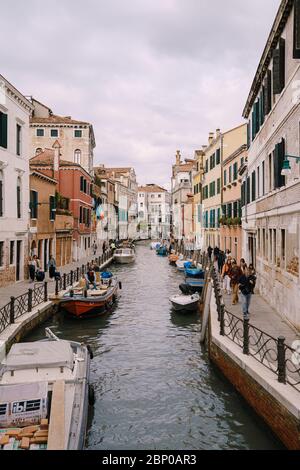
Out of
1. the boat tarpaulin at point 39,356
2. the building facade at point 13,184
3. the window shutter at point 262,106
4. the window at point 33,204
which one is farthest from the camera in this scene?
the window at point 33,204

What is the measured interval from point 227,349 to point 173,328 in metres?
6.36

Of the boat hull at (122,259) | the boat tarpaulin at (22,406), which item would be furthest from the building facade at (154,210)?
the boat tarpaulin at (22,406)

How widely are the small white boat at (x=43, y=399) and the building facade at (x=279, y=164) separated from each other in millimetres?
5645

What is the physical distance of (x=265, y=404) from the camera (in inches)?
317

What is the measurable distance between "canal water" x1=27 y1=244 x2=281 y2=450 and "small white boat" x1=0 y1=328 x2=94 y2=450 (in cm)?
97

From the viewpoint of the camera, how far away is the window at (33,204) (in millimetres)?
24609

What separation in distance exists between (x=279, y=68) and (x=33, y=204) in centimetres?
1520

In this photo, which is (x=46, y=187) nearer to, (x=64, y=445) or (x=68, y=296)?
(x=68, y=296)

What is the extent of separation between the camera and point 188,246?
154ft

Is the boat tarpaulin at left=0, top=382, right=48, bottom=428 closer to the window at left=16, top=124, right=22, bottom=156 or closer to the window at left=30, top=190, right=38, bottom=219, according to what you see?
the window at left=16, top=124, right=22, bottom=156

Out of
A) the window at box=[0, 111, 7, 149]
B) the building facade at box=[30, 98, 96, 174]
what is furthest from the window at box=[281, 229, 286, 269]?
the building facade at box=[30, 98, 96, 174]

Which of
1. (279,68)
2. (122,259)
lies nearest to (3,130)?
(279,68)

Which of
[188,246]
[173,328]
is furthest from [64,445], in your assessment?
[188,246]

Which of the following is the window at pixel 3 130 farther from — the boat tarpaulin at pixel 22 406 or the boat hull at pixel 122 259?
the boat hull at pixel 122 259
